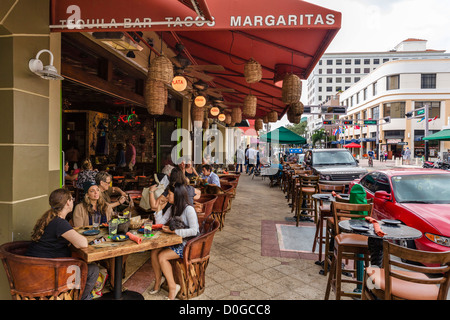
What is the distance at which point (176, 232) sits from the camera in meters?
3.39

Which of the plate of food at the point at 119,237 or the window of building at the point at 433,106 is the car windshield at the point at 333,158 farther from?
the window of building at the point at 433,106

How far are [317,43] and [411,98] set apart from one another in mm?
41896

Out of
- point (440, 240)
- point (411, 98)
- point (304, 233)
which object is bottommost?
point (304, 233)

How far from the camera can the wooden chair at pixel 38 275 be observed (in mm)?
2492

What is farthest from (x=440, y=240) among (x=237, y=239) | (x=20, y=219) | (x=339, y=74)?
(x=339, y=74)

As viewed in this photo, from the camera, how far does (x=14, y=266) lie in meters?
2.50

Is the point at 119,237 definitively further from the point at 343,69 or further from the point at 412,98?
the point at 343,69

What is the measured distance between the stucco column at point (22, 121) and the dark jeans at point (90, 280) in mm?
932

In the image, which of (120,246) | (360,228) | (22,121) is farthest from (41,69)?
(360,228)

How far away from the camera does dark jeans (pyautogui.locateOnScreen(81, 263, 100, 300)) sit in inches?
119

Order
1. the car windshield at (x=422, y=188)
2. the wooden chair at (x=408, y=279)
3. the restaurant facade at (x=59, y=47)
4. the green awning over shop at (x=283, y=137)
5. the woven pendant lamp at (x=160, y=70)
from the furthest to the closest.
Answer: the green awning over shop at (x=283, y=137) < the car windshield at (x=422, y=188) < the woven pendant lamp at (x=160, y=70) < the restaurant facade at (x=59, y=47) < the wooden chair at (x=408, y=279)

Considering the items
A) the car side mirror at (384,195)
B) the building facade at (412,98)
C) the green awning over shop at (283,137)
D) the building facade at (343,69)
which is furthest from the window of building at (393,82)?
the car side mirror at (384,195)

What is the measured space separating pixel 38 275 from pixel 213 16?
319 centimetres
